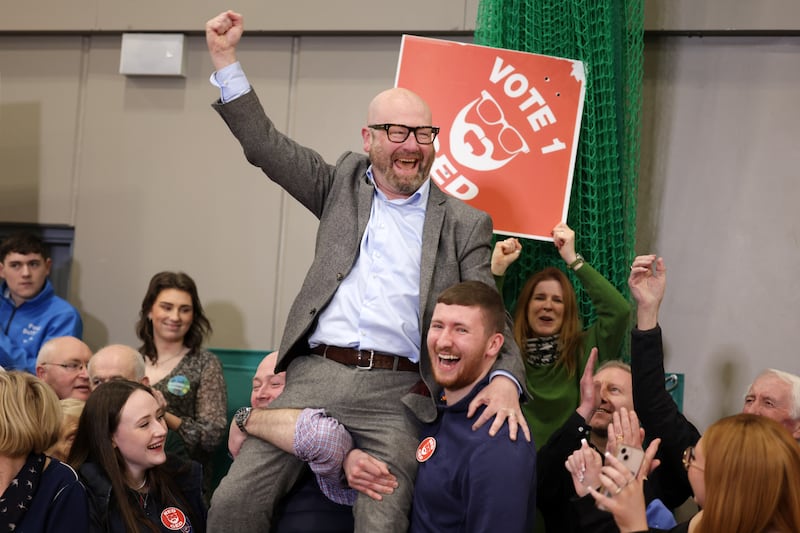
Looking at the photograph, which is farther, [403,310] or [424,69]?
[424,69]

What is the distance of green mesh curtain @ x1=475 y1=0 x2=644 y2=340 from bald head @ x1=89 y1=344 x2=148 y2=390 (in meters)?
1.62

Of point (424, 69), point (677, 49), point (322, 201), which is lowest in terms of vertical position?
point (322, 201)

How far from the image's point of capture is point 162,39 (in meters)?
5.61

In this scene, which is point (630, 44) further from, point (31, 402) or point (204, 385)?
point (31, 402)

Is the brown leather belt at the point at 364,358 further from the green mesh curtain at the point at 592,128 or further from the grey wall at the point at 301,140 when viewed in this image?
the grey wall at the point at 301,140

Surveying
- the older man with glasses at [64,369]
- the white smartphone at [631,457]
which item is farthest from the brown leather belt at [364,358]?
the older man with glasses at [64,369]

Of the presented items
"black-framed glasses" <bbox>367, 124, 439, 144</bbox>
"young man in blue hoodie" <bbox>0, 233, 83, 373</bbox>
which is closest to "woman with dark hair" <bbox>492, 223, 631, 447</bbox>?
"black-framed glasses" <bbox>367, 124, 439, 144</bbox>

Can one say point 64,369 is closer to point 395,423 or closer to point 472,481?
point 395,423

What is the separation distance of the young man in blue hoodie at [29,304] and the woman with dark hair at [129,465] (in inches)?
64.2

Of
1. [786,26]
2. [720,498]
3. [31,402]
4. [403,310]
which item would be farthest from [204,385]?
[786,26]

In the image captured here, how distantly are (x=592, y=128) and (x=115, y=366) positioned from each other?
2239mm

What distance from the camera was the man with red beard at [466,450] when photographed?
2643mm

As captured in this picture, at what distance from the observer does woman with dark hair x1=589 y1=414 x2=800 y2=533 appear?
7.48ft

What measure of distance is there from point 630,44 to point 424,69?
0.96 meters
